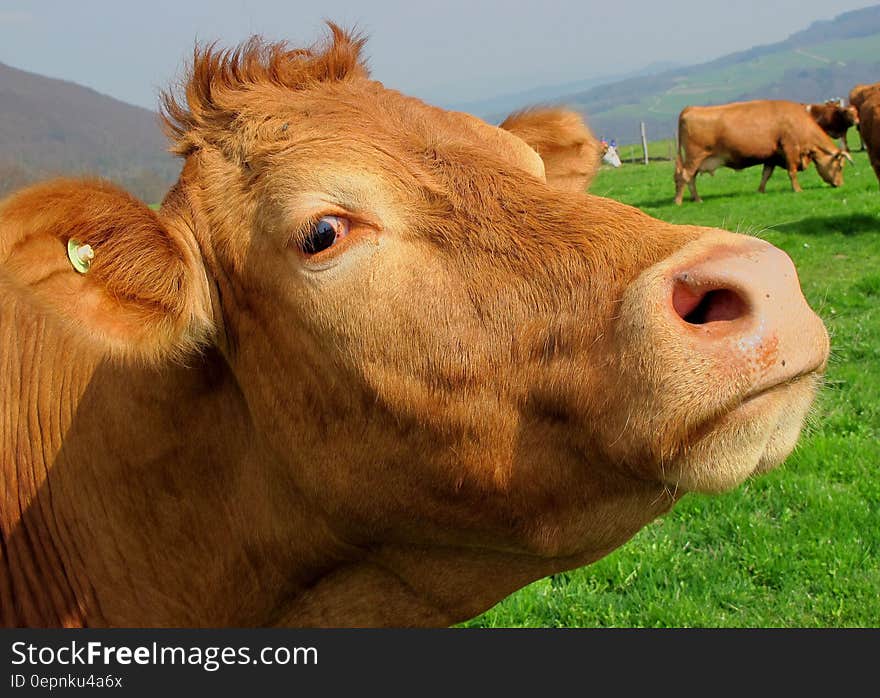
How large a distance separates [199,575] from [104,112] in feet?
30.3

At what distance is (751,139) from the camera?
24750 mm

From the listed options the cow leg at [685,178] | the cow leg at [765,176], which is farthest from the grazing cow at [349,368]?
the cow leg at [765,176]

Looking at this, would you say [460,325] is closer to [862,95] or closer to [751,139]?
[862,95]

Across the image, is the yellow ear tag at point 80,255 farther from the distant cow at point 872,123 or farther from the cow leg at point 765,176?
the cow leg at point 765,176

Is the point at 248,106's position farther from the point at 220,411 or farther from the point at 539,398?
the point at 539,398

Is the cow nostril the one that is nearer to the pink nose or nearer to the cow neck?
the pink nose

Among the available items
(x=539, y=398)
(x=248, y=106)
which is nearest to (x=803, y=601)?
(x=539, y=398)

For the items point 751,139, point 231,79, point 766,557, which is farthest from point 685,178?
point 231,79

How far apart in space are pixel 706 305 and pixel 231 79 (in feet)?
5.82

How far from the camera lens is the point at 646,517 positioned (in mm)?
2232

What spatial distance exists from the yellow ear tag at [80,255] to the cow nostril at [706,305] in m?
1.66

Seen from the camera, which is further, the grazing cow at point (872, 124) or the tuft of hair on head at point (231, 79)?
the grazing cow at point (872, 124)

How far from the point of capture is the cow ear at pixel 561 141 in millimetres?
3645

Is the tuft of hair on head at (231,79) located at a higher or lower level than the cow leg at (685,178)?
higher
